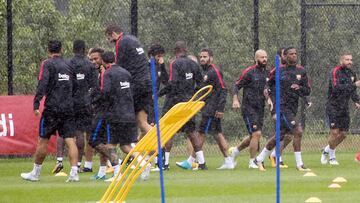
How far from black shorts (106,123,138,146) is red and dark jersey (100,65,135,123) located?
9 cm

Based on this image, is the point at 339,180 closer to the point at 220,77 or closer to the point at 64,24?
the point at 220,77

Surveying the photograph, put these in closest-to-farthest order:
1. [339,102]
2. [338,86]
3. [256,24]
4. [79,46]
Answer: [79,46]
[338,86]
[339,102]
[256,24]

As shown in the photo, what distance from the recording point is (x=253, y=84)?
68.9 feet

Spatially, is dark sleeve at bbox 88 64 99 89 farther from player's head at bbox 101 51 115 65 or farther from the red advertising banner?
the red advertising banner

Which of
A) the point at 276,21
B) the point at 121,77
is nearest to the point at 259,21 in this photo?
the point at 276,21

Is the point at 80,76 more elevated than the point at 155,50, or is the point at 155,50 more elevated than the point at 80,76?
the point at 155,50

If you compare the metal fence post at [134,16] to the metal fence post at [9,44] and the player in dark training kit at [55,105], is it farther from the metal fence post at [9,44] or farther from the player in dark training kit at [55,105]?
the player in dark training kit at [55,105]

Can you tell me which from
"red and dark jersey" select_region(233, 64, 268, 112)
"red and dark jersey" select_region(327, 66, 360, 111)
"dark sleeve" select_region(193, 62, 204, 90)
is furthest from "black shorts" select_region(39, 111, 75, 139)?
"red and dark jersey" select_region(327, 66, 360, 111)

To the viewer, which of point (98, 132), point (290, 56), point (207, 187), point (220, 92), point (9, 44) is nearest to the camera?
point (207, 187)

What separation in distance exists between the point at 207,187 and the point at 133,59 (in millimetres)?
2864

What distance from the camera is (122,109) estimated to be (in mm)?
17641

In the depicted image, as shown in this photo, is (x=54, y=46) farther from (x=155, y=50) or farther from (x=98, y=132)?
(x=155, y=50)

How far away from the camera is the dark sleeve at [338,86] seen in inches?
862

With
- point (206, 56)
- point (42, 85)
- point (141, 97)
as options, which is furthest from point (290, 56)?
point (42, 85)
